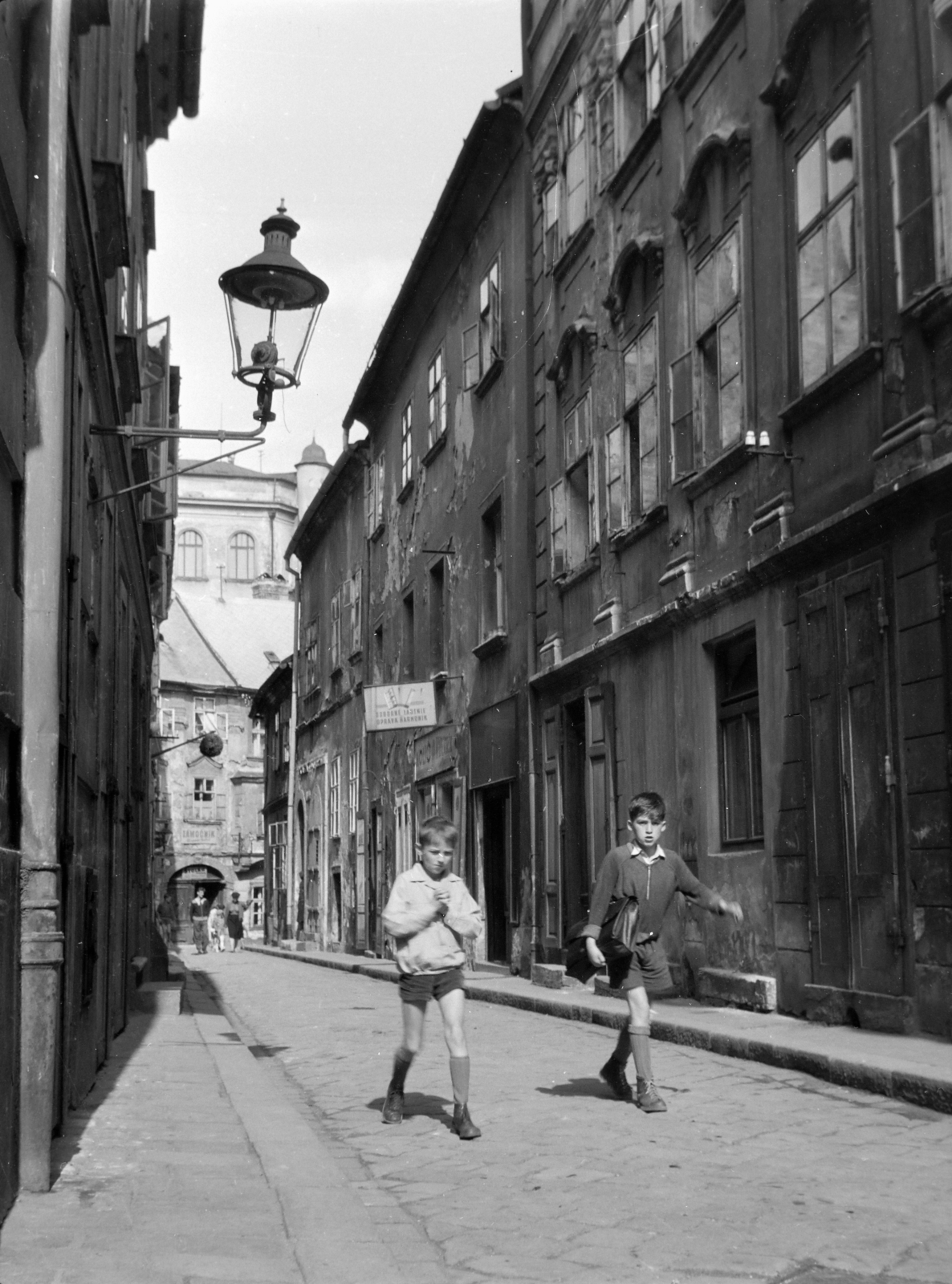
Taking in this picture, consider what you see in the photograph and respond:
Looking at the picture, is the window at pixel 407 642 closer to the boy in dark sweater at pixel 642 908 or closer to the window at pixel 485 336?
the window at pixel 485 336

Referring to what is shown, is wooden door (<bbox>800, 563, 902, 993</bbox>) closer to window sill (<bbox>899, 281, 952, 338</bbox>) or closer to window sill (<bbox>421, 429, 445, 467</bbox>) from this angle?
window sill (<bbox>899, 281, 952, 338</bbox>)

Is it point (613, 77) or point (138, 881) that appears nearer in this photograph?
point (613, 77)

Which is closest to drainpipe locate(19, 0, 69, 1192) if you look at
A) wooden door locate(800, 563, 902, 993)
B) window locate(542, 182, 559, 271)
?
wooden door locate(800, 563, 902, 993)

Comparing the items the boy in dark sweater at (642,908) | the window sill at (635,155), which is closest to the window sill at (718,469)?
the window sill at (635,155)

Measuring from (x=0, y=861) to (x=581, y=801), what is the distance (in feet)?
43.2

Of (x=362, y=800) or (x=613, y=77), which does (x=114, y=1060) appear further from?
(x=362, y=800)

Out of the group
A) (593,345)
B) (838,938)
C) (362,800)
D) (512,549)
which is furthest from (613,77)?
(362,800)

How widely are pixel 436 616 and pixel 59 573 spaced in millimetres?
19586

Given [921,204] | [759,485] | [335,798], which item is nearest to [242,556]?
[335,798]

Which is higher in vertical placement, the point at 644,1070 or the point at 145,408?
the point at 145,408

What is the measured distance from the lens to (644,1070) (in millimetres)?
8109

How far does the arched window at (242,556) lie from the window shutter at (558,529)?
65.2 metres

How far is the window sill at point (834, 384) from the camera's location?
10.9 metres

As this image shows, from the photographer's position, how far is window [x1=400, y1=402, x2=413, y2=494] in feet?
91.0
